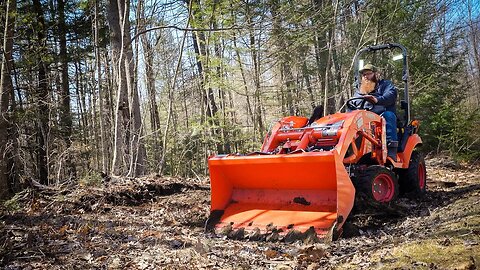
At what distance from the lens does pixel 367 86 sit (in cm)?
723

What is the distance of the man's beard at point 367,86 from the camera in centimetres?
720

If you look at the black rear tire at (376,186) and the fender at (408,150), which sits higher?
the fender at (408,150)

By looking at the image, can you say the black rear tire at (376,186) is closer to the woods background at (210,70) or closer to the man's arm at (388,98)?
the man's arm at (388,98)

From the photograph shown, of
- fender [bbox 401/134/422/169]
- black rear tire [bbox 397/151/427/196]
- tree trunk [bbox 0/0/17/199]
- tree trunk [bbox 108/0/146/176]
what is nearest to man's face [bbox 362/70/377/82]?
fender [bbox 401/134/422/169]

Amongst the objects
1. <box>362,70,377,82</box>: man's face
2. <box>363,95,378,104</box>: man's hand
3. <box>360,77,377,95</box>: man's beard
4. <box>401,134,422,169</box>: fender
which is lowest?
<box>401,134,422,169</box>: fender

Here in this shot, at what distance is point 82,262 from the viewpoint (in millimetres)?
4191

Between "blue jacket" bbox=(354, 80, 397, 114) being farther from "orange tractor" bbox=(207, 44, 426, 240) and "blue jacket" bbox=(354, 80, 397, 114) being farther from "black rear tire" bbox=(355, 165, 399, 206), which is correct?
"black rear tire" bbox=(355, 165, 399, 206)

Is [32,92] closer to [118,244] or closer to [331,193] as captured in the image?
[118,244]

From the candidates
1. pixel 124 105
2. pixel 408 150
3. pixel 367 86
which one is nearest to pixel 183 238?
pixel 367 86

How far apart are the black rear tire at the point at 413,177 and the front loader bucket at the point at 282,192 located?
2.24 metres

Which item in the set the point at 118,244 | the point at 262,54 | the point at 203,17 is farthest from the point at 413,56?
the point at 118,244

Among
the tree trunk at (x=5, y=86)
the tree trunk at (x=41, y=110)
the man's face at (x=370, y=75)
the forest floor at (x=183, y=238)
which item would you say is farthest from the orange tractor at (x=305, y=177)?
the tree trunk at (x=41, y=110)

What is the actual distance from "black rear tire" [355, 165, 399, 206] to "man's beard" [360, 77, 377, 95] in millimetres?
1596

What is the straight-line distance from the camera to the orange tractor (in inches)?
213
